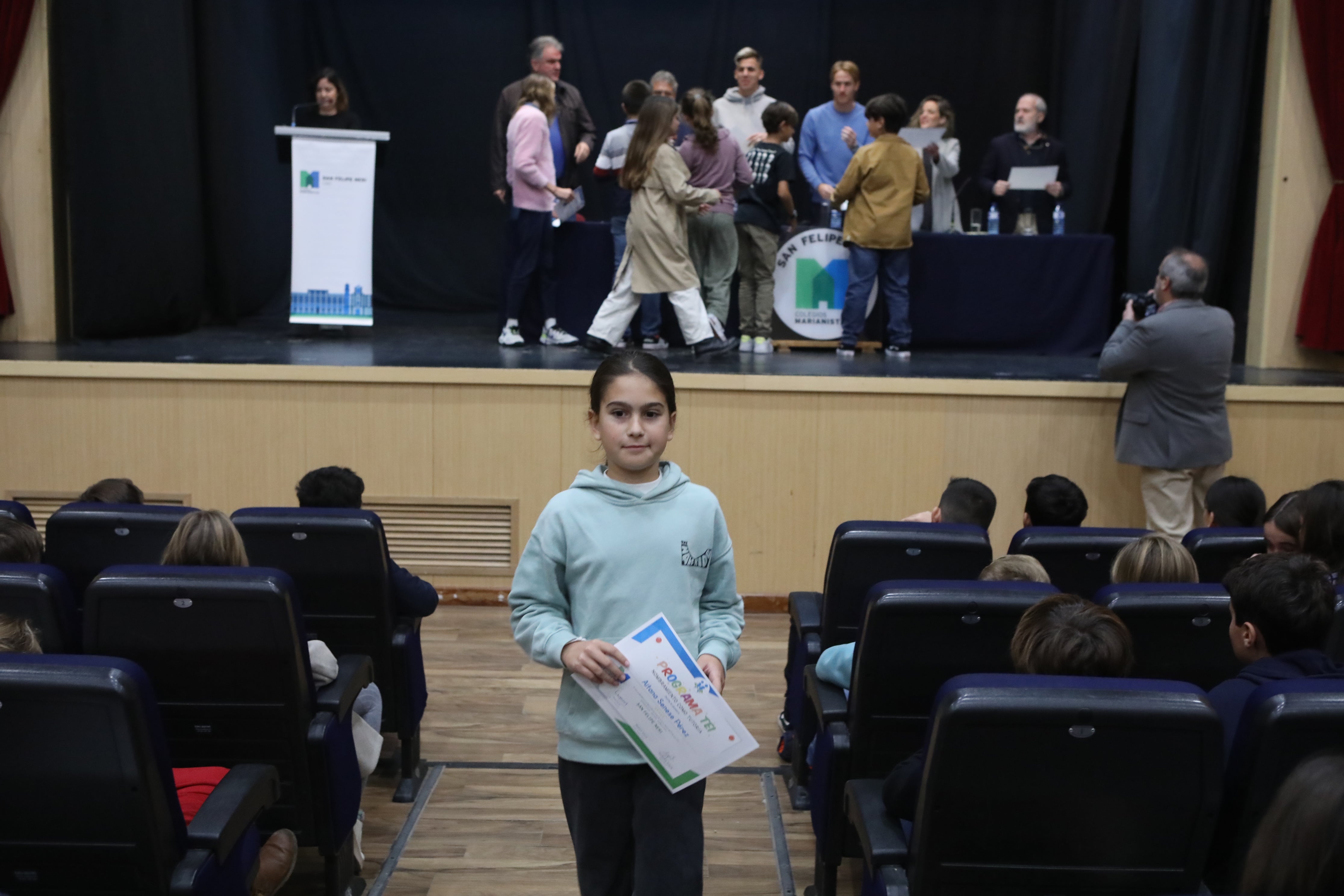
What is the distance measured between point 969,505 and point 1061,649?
1.43 meters

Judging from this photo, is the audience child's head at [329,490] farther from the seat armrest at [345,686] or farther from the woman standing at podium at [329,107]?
the woman standing at podium at [329,107]

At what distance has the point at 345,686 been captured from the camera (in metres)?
2.59

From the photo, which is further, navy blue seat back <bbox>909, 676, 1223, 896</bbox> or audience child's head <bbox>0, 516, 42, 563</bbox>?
audience child's head <bbox>0, 516, 42, 563</bbox>

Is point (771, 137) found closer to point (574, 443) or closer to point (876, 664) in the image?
point (574, 443)

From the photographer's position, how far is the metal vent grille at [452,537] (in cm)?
490

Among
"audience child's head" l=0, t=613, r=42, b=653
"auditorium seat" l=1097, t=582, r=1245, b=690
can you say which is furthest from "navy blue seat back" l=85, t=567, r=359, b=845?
"auditorium seat" l=1097, t=582, r=1245, b=690

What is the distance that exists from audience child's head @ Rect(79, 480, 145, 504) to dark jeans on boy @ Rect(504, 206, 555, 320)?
2.86m

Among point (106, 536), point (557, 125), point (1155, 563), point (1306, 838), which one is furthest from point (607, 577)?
point (557, 125)

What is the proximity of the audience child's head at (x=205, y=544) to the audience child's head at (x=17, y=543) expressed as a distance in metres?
0.43

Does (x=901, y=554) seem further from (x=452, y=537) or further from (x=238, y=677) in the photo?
(x=452, y=537)

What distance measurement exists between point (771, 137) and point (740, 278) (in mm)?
730

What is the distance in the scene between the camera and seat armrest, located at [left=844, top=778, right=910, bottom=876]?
1.89 m

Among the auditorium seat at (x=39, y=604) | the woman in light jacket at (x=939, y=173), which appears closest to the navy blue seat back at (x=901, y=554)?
the auditorium seat at (x=39, y=604)

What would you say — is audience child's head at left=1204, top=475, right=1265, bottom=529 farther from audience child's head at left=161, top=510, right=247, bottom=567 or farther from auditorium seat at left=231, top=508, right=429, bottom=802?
audience child's head at left=161, top=510, right=247, bottom=567
